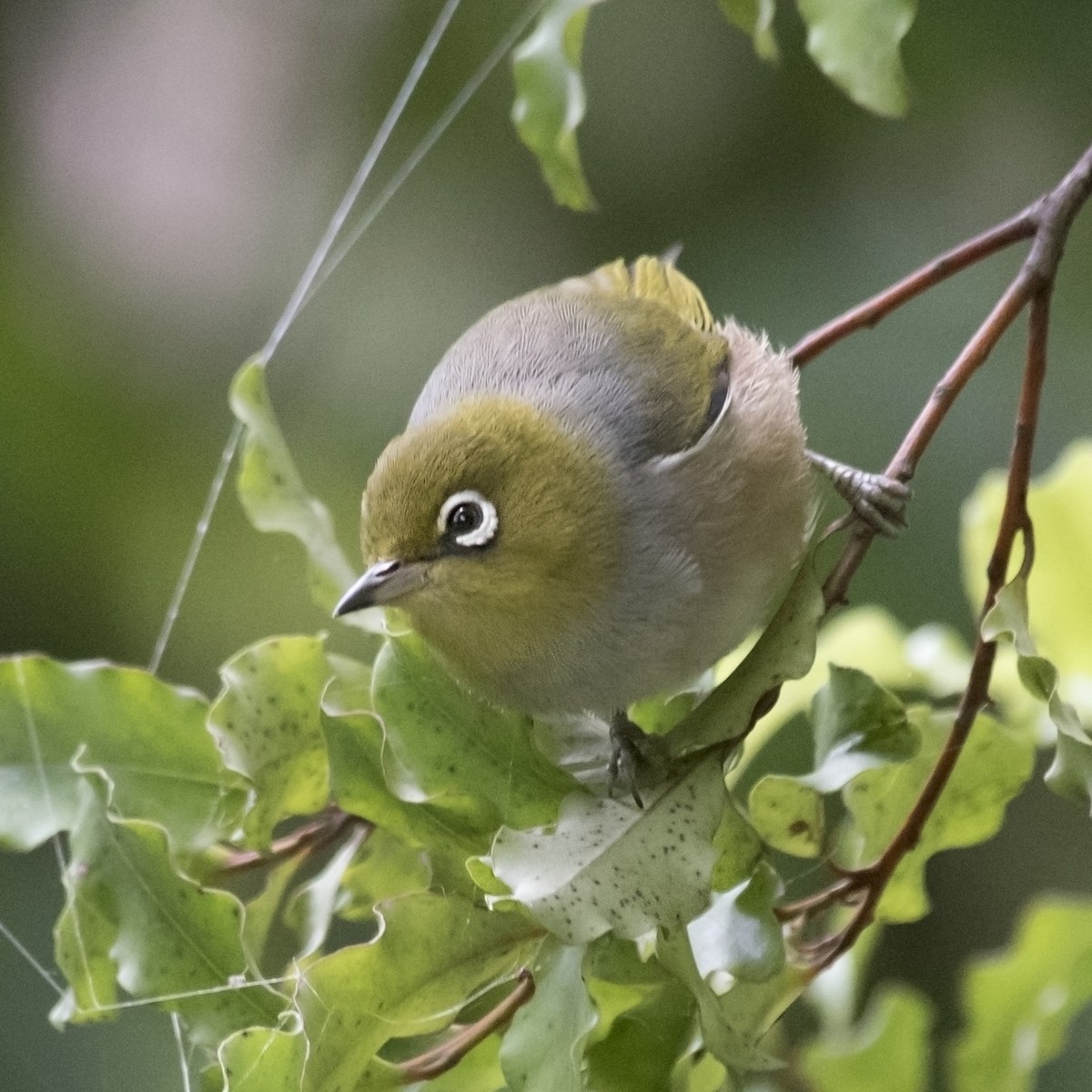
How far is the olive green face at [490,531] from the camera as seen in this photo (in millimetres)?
913

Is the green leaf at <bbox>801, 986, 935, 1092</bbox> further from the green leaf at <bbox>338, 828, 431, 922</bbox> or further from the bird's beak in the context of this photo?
the bird's beak

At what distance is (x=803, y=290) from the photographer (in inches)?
80.8

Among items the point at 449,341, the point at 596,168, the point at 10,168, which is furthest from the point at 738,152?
the point at 10,168

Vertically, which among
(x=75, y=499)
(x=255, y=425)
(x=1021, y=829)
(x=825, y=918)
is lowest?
(x=1021, y=829)

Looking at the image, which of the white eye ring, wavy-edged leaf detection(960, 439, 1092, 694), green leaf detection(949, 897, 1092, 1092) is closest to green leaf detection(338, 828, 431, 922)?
the white eye ring

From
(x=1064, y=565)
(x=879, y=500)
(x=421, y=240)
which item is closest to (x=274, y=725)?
(x=879, y=500)

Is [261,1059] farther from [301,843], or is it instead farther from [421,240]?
[421,240]

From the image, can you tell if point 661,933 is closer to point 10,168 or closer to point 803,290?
point 803,290

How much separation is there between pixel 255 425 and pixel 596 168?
1241 millimetres

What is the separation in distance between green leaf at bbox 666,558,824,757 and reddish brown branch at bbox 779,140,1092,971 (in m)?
0.04

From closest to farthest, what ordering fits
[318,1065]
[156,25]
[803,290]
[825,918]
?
[318,1065] < [825,918] < [156,25] < [803,290]

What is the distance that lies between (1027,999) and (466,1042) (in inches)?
25.8

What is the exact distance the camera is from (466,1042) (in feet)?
2.66

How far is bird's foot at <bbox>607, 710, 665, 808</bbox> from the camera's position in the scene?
82cm
